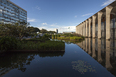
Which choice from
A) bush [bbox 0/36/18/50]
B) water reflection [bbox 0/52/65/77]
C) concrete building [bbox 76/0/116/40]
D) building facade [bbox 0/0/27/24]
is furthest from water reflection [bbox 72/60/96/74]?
building facade [bbox 0/0/27/24]

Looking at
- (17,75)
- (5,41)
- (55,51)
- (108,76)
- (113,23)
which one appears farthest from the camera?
(113,23)

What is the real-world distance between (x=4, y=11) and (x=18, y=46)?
218 ft

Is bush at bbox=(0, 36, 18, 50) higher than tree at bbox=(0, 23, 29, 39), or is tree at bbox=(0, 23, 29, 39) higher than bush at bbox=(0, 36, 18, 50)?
tree at bbox=(0, 23, 29, 39)

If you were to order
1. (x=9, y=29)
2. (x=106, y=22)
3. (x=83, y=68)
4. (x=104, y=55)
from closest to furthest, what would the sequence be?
(x=83, y=68) < (x=104, y=55) < (x=9, y=29) < (x=106, y=22)

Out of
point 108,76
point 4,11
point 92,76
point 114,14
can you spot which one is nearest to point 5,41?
point 92,76

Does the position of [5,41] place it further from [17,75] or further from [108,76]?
[108,76]

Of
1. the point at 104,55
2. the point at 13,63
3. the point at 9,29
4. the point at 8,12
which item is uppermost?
the point at 8,12

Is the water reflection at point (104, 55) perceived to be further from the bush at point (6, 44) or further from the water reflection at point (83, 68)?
the bush at point (6, 44)

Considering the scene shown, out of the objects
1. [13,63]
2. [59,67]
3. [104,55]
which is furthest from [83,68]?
[13,63]

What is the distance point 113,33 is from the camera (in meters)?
25.3

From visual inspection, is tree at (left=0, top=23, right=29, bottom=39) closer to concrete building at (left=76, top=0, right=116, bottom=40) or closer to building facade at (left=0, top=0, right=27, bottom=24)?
concrete building at (left=76, top=0, right=116, bottom=40)

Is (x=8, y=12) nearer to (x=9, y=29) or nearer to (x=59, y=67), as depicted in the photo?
(x=9, y=29)

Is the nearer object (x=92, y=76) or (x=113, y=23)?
(x=92, y=76)

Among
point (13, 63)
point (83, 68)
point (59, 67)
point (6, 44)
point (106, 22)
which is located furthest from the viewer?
point (106, 22)
